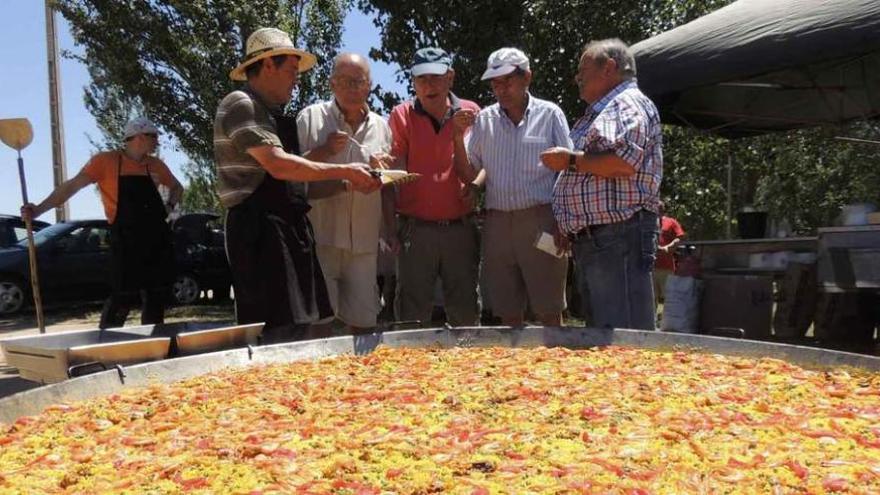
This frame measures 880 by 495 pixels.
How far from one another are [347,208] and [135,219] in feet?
7.58

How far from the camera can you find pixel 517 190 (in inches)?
180

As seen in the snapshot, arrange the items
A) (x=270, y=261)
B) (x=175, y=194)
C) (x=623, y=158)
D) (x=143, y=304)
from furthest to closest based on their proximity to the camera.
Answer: (x=175, y=194) → (x=143, y=304) → (x=623, y=158) → (x=270, y=261)

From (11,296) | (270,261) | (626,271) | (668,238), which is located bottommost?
(11,296)

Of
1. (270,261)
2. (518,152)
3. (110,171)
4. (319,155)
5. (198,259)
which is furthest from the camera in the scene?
(198,259)

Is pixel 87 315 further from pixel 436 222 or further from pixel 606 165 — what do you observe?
pixel 606 165

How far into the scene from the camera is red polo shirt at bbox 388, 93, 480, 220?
15.4 ft

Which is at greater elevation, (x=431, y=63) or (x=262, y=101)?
(x=431, y=63)

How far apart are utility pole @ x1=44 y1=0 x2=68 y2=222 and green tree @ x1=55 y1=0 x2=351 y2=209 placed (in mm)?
3807

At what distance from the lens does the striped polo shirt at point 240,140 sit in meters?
3.60

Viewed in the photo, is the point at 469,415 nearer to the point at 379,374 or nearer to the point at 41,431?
the point at 379,374

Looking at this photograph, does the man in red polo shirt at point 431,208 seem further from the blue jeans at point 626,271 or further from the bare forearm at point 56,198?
the bare forearm at point 56,198

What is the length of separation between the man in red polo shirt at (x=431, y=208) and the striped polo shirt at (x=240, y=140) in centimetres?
113

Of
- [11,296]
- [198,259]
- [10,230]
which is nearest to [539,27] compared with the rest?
[198,259]

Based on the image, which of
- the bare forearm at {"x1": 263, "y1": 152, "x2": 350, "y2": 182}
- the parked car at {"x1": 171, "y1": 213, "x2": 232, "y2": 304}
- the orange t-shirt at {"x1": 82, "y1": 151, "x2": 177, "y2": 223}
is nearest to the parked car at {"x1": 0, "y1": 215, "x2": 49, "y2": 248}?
the parked car at {"x1": 171, "y1": 213, "x2": 232, "y2": 304}
